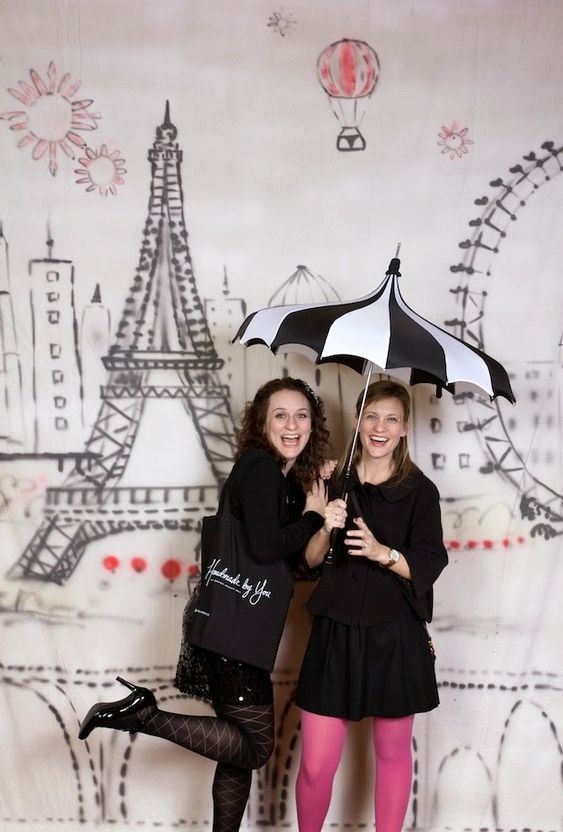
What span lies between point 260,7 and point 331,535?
181 cm

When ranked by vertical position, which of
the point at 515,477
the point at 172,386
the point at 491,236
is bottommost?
the point at 515,477

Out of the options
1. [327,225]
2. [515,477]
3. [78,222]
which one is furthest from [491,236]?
[78,222]

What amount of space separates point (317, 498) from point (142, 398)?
764mm

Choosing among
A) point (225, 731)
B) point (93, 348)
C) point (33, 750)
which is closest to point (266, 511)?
point (225, 731)

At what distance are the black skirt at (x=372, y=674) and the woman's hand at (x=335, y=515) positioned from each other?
31 cm

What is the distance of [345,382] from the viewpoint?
9.43 feet

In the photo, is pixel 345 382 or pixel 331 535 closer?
pixel 331 535

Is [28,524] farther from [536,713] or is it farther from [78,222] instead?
[536,713]

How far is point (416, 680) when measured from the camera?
235 cm

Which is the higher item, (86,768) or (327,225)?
(327,225)

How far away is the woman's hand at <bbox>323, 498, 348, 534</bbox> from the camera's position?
7.49ft

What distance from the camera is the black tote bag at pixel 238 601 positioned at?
2.32 m

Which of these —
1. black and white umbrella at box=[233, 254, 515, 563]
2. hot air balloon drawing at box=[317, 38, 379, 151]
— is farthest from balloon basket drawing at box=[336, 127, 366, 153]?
black and white umbrella at box=[233, 254, 515, 563]

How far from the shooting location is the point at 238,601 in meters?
2.34
